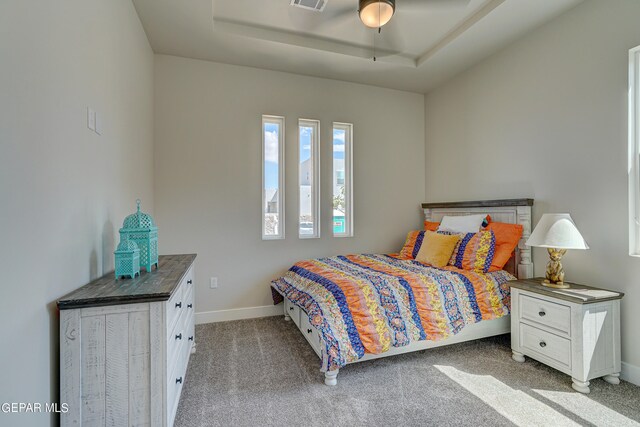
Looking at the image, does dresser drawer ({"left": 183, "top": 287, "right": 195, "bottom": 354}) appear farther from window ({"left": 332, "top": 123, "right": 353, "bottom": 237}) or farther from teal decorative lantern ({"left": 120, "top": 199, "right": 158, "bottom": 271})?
window ({"left": 332, "top": 123, "right": 353, "bottom": 237})

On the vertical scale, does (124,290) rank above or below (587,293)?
above

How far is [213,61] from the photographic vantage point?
3338mm

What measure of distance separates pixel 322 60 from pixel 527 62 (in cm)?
203

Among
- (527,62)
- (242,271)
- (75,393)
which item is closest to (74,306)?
(75,393)

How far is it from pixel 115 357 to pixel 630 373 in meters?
3.24

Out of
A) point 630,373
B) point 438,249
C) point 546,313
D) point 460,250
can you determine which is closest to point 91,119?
point 438,249

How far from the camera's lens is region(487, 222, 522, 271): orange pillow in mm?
2812

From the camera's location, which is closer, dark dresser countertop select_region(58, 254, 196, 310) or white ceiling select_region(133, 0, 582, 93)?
dark dresser countertop select_region(58, 254, 196, 310)

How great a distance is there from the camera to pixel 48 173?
4.12ft

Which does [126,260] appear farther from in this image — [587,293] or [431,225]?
[431,225]

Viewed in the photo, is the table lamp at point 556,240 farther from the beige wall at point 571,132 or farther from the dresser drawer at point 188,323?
the dresser drawer at point 188,323

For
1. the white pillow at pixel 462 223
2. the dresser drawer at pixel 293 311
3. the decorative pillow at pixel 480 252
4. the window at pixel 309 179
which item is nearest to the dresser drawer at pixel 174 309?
the dresser drawer at pixel 293 311

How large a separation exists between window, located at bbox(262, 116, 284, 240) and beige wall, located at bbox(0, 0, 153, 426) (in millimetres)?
1724

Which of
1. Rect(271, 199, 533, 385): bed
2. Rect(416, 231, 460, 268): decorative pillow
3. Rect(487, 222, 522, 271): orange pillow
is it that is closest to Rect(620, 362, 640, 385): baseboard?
Rect(271, 199, 533, 385): bed
